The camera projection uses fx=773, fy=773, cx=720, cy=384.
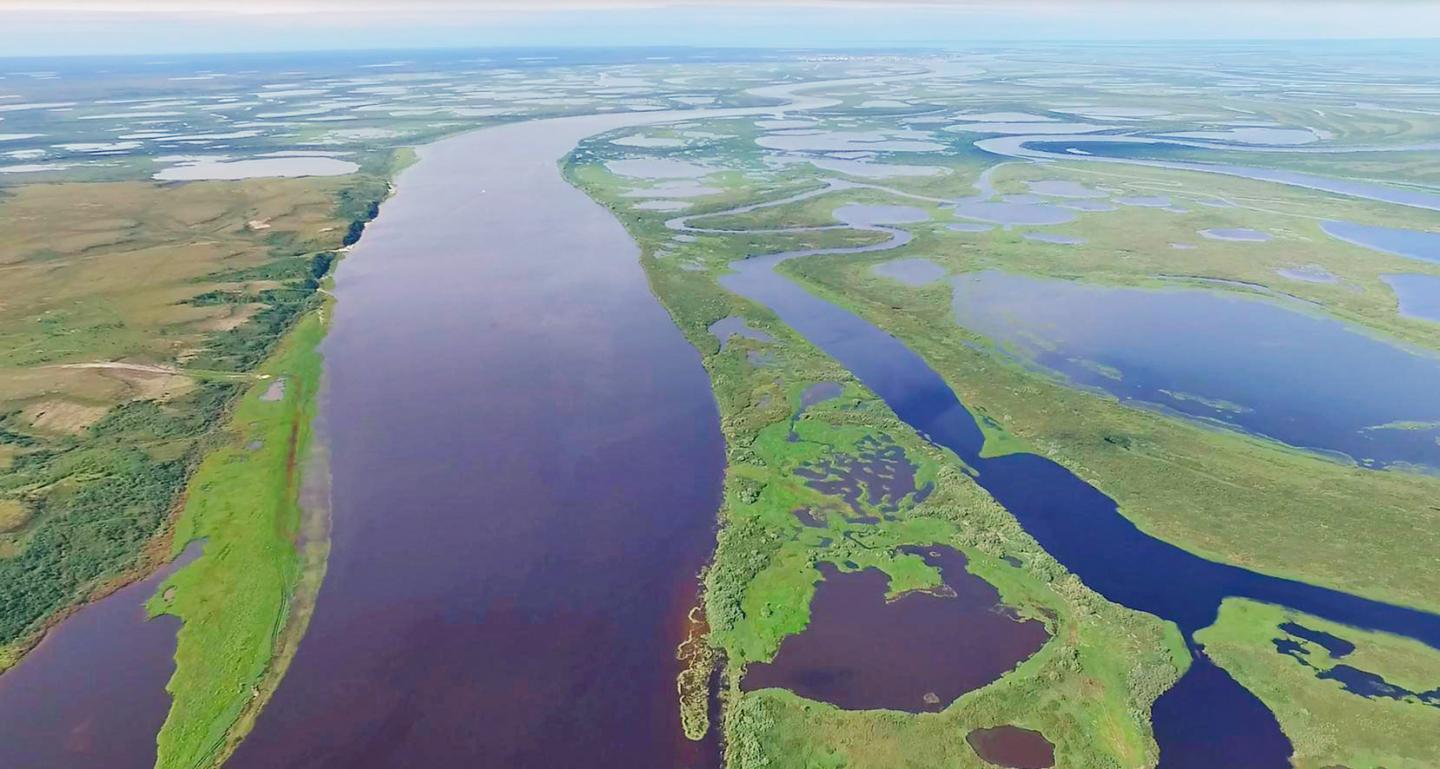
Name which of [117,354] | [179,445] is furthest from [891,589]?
[117,354]

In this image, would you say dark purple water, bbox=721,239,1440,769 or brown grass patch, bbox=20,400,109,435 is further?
brown grass patch, bbox=20,400,109,435

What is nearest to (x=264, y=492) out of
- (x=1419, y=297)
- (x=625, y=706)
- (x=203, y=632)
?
(x=203, y=632)

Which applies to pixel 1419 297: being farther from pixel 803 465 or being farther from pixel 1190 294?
pixel 803 465

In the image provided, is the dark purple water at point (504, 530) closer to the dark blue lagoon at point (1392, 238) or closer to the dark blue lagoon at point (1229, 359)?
the dark blue lagoon at point (1229, 359)

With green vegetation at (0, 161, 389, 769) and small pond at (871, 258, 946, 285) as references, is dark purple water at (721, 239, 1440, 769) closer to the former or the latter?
small pond at (871, 258, 946, 285)

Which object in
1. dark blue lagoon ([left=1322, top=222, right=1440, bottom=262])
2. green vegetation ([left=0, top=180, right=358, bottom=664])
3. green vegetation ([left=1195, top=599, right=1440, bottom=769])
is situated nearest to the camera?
green vegetation ([left=1195, top=599, right=1440, bottom=769])

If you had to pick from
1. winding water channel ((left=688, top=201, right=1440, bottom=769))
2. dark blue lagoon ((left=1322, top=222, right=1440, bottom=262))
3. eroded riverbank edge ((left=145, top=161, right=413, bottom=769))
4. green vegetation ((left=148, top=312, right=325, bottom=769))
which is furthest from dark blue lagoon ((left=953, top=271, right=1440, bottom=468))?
green vegetation ((left=148, top=312, right=325, bottom=769))

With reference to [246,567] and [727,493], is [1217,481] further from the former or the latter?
[246,567]
